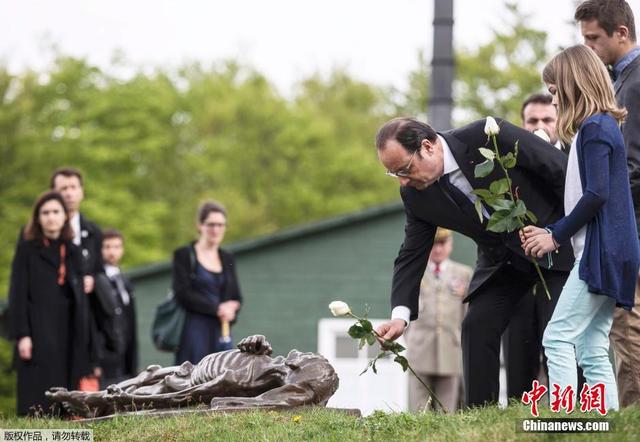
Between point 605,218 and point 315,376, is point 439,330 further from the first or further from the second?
point 605,218

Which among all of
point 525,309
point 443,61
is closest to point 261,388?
point 525,309

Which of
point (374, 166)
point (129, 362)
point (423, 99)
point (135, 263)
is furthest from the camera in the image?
point (374, 166)

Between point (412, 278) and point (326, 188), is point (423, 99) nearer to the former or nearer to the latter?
point (326, 188)

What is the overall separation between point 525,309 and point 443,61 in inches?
448

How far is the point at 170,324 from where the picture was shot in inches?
474

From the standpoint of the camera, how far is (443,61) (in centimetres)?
1884

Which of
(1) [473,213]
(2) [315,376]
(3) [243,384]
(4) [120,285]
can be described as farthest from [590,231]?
(4) [120,285]

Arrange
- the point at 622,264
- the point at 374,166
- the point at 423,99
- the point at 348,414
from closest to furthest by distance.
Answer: the point at 622,264 → the point at 348,414 → the point at 423,99 → the point at 374,166

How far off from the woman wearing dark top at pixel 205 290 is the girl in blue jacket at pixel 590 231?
218 inches

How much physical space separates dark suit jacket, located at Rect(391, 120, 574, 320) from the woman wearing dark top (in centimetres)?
460

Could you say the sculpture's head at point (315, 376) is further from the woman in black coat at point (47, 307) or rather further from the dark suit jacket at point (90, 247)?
the dark suit jacket at point (90, 247)

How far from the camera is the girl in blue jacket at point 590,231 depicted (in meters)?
6.48

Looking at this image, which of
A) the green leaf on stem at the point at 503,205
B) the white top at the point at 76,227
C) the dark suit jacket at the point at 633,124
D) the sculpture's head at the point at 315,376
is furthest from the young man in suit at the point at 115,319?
the dark suit jacket at the point at 633,124

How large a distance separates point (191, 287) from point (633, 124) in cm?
568
